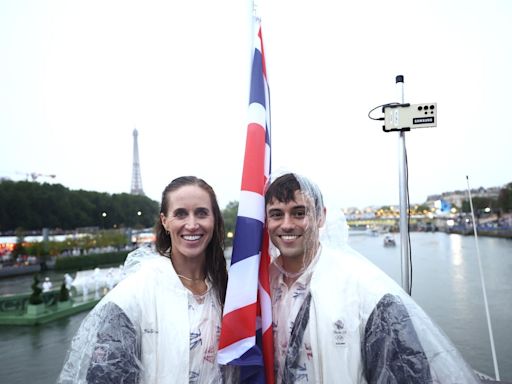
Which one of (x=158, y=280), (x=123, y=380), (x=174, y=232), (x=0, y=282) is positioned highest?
(x=174, y=232)

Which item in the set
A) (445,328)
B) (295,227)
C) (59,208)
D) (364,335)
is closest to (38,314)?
(295,227)

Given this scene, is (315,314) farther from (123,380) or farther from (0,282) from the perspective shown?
(0,282)

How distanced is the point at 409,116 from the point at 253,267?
2122 millimetres

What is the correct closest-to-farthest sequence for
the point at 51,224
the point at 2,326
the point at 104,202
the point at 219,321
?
the point at 219,321 < the point at 2,326 < the point at 51,224 < the point at 104,202

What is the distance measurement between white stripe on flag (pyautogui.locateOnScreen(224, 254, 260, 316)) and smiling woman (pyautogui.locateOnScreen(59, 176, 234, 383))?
116 mm

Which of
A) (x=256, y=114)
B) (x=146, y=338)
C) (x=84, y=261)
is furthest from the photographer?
(x=84, y=261)

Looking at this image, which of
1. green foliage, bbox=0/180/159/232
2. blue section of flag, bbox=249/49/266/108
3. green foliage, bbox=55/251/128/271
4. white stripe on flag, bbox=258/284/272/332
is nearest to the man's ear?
white stripe on flag, bbox=258/284/272/332

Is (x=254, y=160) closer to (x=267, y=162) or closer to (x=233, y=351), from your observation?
(x=267, y=162)

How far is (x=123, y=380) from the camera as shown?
6.23 ft

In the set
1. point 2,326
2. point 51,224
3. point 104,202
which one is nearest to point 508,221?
point 104,202

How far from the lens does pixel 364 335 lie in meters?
2.02

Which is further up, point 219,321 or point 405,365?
point 219,321

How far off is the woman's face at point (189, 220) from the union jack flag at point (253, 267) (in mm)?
263

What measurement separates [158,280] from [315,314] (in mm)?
895
